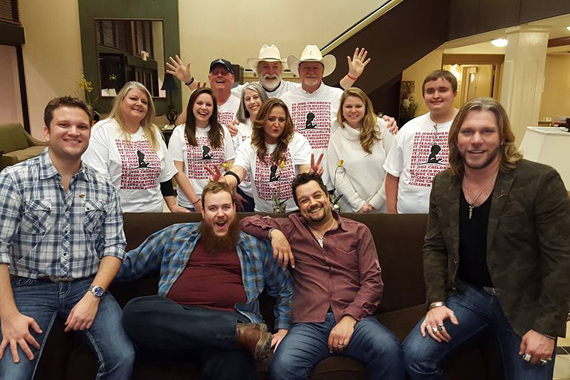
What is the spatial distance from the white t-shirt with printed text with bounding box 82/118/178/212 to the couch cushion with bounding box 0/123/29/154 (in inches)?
213

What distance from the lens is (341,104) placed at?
10.6 ft

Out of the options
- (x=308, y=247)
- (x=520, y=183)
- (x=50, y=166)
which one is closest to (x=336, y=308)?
(x=308, y=247)

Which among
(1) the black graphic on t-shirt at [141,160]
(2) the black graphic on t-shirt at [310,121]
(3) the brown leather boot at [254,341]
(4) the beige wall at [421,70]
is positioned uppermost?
(4) the beige wall at [421,70]

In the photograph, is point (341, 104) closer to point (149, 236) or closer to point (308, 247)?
point (308, 247)

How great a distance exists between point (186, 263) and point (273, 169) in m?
0.96

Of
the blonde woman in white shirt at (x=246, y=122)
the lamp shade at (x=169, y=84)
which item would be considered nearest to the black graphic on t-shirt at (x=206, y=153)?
the blonde woman in white shirt at (x=246, y=122)

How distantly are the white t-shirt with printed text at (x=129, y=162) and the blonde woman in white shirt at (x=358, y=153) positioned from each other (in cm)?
126

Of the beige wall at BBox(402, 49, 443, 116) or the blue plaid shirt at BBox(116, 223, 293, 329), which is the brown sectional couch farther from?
the beige wall at BBox(402, 49, 443, 116)

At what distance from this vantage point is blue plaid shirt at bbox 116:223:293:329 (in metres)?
2.27

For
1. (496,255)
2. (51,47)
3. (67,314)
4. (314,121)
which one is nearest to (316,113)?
(314,121)

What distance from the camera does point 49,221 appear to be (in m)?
2.05

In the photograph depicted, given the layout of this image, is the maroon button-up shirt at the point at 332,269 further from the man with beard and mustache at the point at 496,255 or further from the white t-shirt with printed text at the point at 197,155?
the white t-shirt with printed text at the point at 197,155

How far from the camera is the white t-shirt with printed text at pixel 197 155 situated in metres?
3.29

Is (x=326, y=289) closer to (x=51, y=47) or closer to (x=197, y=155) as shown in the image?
(x=197, y=155)
